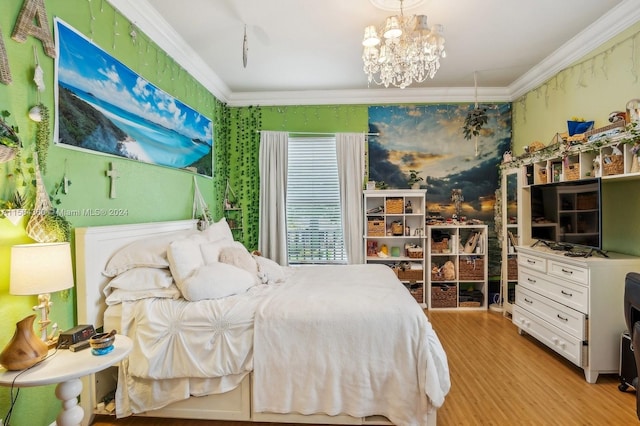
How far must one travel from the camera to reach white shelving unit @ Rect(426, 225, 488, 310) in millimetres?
4359

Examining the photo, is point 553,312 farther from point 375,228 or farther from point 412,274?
point 375,228

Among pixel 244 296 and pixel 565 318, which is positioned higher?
pixel 244 296

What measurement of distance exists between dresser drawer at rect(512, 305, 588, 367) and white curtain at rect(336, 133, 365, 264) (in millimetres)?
1903

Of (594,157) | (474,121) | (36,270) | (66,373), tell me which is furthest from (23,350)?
(474,121)

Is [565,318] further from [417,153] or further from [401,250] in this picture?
[417,153]

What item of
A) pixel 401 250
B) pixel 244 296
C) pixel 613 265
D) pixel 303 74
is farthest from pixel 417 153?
pixel 244 296

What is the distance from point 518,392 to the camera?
241 cm

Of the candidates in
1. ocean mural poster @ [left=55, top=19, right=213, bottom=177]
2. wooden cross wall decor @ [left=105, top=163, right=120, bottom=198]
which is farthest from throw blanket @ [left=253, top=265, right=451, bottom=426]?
ocean mural poster @ [left=55, top=19, right=213, bottom=177]

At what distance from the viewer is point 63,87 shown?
199 centimetres

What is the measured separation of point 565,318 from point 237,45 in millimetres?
3856

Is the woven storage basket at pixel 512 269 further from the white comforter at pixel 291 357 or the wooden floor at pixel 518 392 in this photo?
the white comforter at pixel 291 357

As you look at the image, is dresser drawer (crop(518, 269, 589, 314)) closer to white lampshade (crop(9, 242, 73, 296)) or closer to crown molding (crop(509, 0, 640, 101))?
crown molding (crop(509, 0, 640, 101))

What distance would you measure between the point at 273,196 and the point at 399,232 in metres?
1.77

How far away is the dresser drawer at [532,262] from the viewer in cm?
312
